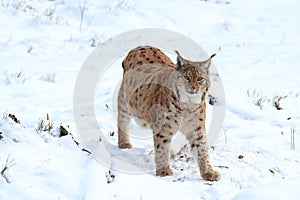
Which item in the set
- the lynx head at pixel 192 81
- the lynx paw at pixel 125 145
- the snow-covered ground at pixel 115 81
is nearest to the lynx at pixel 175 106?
the lynx head at pixel 192 81

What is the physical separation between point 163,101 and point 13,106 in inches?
91.9

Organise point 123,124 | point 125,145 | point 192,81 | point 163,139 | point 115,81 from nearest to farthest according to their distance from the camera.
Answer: point 192,81, point 163,139, point 125,145, point 123,124, point 115,81

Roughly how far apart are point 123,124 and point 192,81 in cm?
142

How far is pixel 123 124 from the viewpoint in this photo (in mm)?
6289

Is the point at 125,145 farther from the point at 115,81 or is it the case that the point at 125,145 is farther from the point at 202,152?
the point at 115,81

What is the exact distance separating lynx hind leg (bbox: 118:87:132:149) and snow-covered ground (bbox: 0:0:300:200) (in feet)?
0.81

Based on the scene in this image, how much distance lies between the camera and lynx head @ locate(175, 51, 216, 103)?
202 inches

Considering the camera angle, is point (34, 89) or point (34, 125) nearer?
point (34, 125)

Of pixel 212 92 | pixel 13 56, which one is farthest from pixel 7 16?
pixel 212 92

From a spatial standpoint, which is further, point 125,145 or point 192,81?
point 125,145

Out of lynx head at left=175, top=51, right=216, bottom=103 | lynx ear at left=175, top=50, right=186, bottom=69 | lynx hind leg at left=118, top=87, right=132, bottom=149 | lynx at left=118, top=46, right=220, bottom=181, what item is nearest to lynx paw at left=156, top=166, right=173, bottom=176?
lynx at left=118, top=46, right=220, bottom=181

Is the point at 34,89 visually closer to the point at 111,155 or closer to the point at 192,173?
the point at 111,155

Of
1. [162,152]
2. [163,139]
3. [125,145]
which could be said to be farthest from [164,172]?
[125,145]

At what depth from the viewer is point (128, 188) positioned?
466cm
